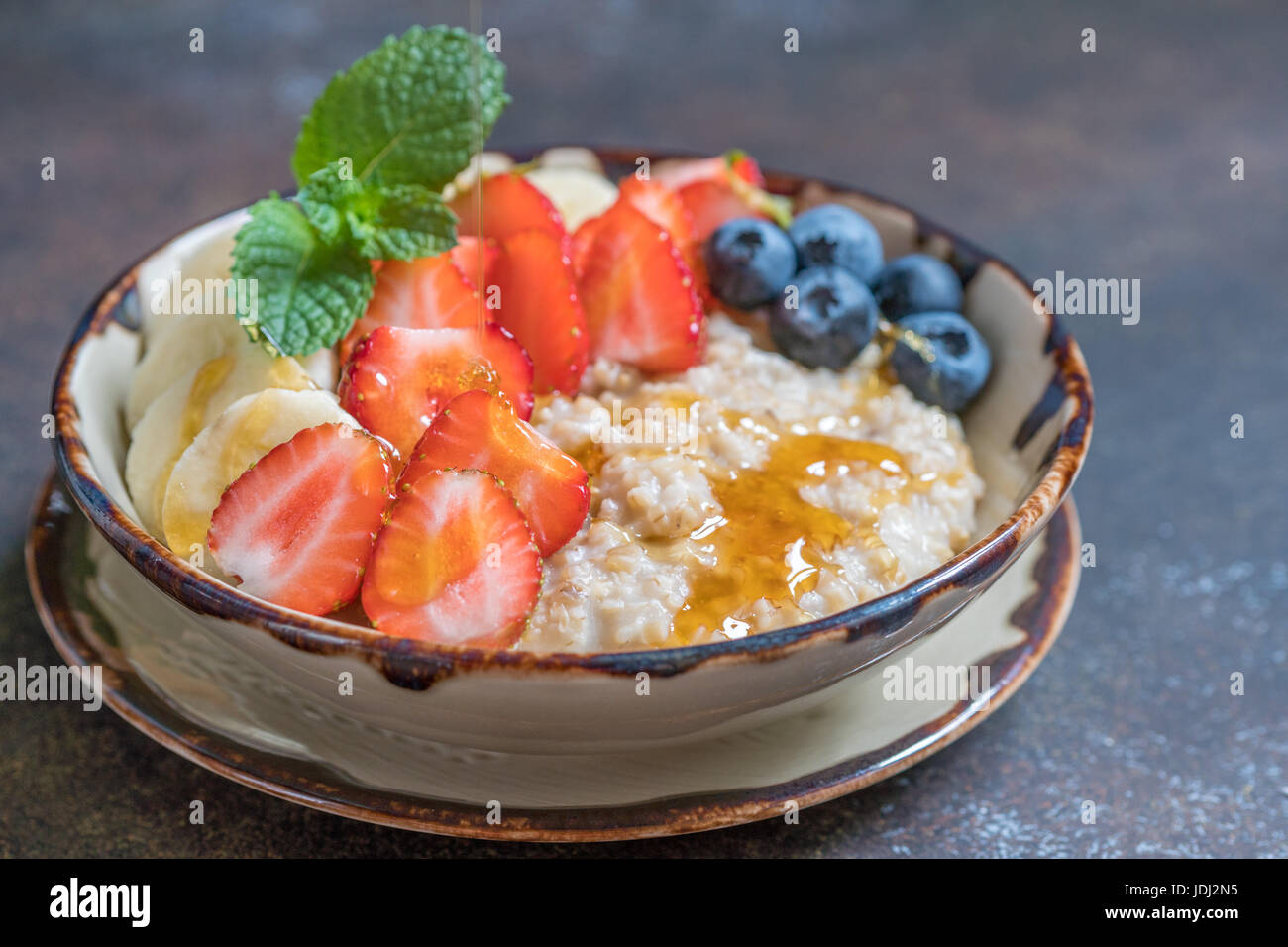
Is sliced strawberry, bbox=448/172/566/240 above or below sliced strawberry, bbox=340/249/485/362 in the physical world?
above

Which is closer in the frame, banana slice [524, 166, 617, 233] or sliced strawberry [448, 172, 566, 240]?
sliced strawberry [448, 172, 566, 240]

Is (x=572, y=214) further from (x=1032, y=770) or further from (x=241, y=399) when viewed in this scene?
(x=1032, y=770)

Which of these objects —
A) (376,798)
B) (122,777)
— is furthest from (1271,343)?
(122,777)

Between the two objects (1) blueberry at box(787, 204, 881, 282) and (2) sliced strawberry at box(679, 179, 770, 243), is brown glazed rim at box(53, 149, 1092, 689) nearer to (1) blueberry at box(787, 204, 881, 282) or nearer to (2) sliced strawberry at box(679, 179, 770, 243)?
(1) blueberry at box(787, 204, 881, 282)

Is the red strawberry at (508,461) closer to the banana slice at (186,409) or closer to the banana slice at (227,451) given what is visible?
the banana slice at (227,451)

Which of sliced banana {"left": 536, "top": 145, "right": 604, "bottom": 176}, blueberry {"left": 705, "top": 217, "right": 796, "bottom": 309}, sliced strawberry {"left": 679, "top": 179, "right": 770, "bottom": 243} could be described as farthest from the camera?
sliced banana {"left": 536, "top": 145, "right": 604, "bottom": 176}

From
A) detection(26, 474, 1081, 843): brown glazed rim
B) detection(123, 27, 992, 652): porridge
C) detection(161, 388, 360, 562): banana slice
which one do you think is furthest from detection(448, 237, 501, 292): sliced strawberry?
detection(26, 474, 1081, 843): brown glazed rim
